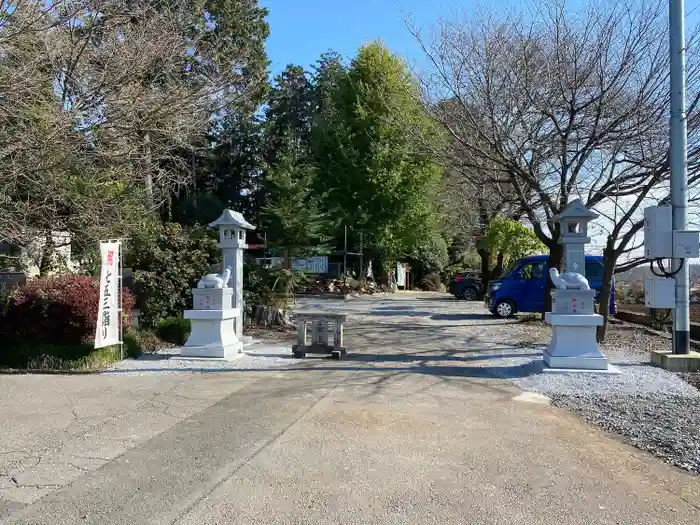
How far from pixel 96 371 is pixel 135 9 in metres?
7.19

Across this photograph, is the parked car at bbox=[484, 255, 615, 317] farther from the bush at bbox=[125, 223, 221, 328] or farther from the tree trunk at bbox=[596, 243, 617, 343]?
the bush at bbox=[125, 223, 221, 328]

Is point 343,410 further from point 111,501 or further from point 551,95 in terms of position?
point 551,95

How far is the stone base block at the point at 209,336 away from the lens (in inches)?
424

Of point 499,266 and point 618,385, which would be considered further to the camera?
point 499,266

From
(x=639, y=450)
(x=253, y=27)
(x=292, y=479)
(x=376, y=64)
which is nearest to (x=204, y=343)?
(x=292, y=479)

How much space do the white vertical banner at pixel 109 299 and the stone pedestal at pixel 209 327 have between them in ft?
4.06

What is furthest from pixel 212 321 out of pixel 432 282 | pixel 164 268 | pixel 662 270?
pixel 432 282

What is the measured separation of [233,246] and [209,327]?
2.00 m

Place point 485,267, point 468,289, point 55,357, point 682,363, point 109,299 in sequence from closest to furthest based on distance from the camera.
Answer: point 682,363 → point 109,299 → point 55,357 → point 468,289 → point 485,267

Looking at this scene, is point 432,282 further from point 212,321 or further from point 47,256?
point 212,321

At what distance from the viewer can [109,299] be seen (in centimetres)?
997

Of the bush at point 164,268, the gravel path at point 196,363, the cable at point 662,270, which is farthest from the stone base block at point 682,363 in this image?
the bush at point 164,268

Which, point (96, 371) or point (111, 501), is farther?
point (96, 371)

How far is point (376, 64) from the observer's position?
112 feet
